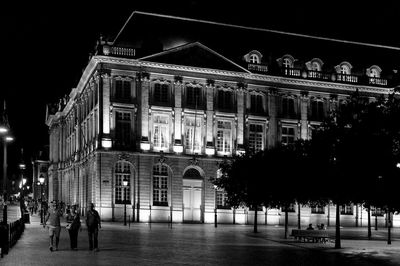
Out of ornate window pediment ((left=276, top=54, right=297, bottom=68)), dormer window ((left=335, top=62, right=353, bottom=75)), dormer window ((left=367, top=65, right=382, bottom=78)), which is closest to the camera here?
ornate window pediment ((left=276, top=54, right=297, bottom=68))

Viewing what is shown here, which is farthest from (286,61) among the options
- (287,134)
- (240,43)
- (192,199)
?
(192,199)

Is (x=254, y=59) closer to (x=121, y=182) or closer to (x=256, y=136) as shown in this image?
(x=256, y=136)

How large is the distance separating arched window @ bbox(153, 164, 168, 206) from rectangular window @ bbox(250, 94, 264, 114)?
41.3 ft

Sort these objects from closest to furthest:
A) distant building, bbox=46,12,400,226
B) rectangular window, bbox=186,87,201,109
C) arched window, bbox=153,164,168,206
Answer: distant building, bbox=46,12,400,226
arched window, bbox=153,164,168,206
rectangular window, bbox=186,87,201,109

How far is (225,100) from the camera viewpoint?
7575cm

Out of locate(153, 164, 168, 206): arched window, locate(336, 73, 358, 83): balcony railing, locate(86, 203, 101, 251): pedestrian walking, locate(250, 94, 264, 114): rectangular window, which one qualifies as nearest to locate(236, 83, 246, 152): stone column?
locate(250, 94, 264, 114): rectangular window

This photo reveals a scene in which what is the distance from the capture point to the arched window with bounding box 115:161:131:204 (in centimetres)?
6862

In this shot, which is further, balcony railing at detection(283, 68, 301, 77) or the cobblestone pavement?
balcony railing at detection(283, 68, 301, 77)

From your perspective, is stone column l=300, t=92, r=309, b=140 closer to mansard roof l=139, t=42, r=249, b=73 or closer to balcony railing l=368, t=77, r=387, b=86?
mansard roof l=139, t=42, r=249, b=73

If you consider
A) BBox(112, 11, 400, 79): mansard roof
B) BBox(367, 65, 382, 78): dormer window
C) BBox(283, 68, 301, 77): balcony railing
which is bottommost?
BBox(283, 68, 301, 77): balcony railing

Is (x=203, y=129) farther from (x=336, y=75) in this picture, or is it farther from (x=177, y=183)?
(x=336, y=75)

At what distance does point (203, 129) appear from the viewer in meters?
73.7

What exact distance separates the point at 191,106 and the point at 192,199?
9.62 m

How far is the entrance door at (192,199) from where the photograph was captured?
72812 mm
